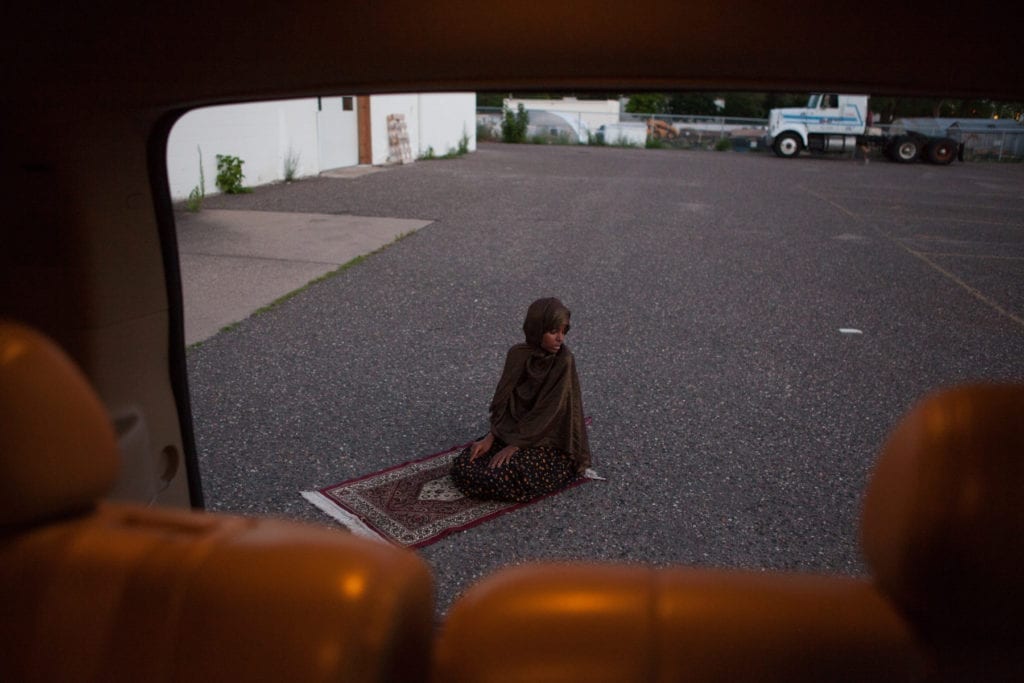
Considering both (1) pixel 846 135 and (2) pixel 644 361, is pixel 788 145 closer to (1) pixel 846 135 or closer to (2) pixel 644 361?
(1) pixel 846 135

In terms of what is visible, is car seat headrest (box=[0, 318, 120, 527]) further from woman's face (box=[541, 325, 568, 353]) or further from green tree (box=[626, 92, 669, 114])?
green tree (box=[626, 92, 669, 114])

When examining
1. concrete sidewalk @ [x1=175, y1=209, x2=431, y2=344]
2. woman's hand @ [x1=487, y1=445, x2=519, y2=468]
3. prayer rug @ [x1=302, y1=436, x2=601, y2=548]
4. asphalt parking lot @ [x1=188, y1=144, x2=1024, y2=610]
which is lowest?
asphalt parking lot @ [x1=188, y1=144, x2=1024, y2=610]

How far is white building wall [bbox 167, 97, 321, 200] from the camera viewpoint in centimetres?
1230

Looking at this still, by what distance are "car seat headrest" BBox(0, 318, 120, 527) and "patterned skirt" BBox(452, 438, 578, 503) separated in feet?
8.40

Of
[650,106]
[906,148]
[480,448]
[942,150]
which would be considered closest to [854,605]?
[480,448]

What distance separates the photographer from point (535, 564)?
1.48 metres

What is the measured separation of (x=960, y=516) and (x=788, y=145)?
27.5m

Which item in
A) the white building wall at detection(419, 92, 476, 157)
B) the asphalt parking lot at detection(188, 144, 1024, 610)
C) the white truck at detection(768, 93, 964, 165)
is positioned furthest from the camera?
the white truck at detection(768, 93, 964, 165)

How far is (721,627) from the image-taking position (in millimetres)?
1304

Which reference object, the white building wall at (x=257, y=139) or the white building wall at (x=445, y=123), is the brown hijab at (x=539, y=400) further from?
the white building wall at (x=445, y=123)

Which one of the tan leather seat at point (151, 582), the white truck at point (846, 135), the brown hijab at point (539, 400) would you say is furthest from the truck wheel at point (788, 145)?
the tan leather seat at point (151, 582)

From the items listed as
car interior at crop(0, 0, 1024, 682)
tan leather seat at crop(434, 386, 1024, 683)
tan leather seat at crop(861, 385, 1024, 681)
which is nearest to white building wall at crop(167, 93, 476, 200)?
car interior at crop(0, 0, 1024, 682)

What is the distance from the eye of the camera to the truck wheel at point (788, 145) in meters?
26.8

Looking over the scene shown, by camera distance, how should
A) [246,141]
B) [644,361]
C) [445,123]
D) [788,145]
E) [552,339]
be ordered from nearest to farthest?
[552,339], [644,361], [246,141], [445,123], [788,145]
